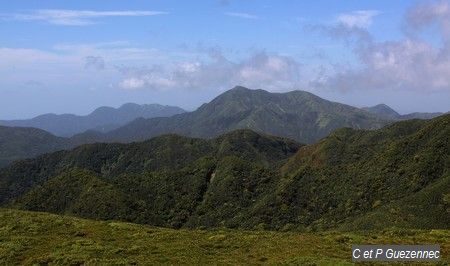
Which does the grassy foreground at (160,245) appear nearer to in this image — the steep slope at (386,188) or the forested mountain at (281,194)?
the steep slope at (386,188)

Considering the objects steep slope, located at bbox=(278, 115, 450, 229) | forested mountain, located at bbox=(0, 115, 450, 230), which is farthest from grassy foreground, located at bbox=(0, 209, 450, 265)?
forested mountain, located at bbox=(0, 115, 450, 230)

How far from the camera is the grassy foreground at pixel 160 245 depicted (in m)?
41.3

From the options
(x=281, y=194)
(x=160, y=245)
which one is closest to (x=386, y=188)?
(x=281, y=194)

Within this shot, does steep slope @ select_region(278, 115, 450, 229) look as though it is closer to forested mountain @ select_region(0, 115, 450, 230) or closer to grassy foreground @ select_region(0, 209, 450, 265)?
forested mountain @ select_region(0, 115, 450, 230)

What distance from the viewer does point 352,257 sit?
137 feet

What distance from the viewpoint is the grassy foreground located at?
41281 mm

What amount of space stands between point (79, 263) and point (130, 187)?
14333cm

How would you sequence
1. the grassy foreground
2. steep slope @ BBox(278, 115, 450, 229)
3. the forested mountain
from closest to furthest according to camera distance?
the grassy foreground, steep slope @ BBox(278, 115, 450, 229), the forested mountain

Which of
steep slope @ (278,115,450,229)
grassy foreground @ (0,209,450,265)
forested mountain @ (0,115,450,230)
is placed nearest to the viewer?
grassy foreground @ (0,209,450,265)

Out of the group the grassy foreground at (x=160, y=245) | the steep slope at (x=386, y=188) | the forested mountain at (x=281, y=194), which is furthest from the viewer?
the forested mountain at (x=281, y=194)

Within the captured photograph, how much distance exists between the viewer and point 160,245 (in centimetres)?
4800

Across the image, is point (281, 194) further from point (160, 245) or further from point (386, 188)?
point (160, 245)

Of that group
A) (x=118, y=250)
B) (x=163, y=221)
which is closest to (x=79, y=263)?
(x=118, y=250)

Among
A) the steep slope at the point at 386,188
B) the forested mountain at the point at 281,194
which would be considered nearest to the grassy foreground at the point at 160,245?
the steep slope at the point at 386,188
